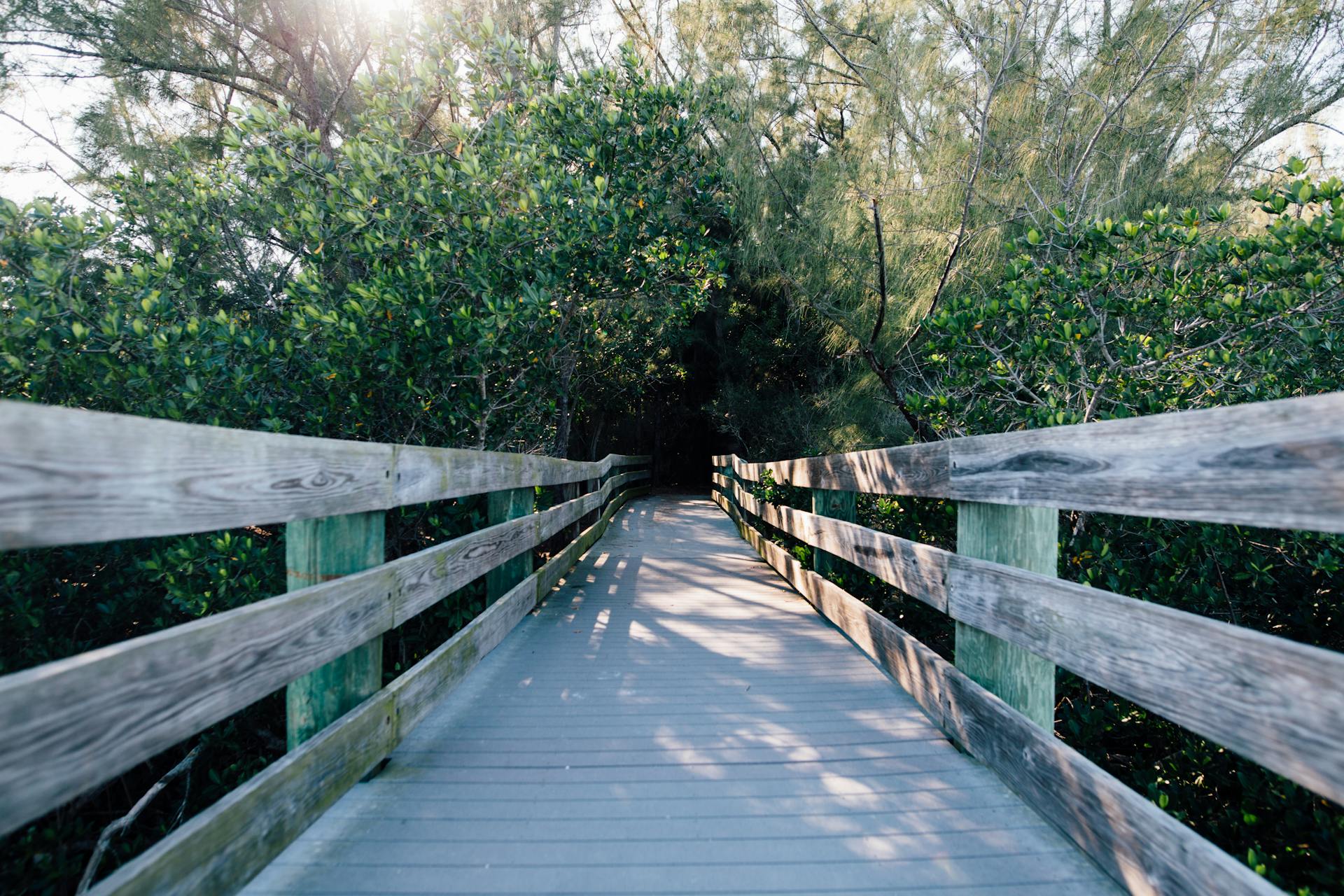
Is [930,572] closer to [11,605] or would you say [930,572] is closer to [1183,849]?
[1183,849]

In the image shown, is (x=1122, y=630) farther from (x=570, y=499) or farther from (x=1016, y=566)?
(x=570, y=499)

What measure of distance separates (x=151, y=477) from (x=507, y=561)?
8.55 ft

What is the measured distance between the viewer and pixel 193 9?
278 inches

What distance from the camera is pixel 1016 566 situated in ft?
6.75

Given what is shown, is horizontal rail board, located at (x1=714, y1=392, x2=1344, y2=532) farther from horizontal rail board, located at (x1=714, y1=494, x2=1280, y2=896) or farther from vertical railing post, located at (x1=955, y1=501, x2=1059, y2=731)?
horizontal rail board, located at (x1=714, y1=494, x2=1280, y2=896)

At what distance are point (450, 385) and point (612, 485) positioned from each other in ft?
18.3

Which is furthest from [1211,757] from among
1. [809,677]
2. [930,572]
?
[809,677]

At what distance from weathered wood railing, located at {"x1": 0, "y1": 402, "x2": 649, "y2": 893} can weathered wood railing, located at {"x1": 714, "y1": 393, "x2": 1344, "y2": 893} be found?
1.73 metres

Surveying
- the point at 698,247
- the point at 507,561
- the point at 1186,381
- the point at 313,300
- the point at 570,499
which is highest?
the point at 698,247

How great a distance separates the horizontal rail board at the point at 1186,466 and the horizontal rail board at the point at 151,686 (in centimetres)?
178

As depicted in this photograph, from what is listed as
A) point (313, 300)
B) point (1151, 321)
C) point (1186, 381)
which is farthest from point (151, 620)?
point (1151, 321)

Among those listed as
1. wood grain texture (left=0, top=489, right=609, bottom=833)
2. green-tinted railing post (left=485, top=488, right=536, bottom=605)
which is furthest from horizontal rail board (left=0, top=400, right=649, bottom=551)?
green-tinted railing post (left=485, top=488, right=536, bottom=605)

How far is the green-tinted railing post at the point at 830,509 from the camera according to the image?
4.08 meters

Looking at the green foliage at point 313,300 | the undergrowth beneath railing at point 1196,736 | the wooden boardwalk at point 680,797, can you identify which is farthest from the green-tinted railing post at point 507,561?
the undergrowth beneath railing at point 1196,736
